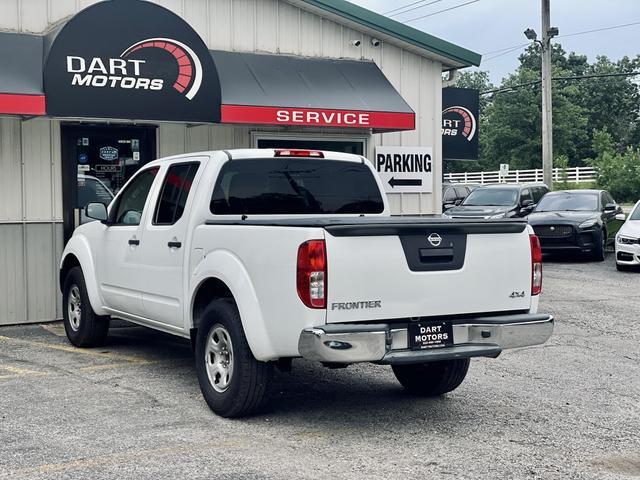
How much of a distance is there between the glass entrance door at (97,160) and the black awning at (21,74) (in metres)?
1.15

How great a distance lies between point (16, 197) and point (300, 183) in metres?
Result: 5.13

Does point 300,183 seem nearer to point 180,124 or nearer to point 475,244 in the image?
point 475,244

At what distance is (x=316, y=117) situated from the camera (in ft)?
41.3

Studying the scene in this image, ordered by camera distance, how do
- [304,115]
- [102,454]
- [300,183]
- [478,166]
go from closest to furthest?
[102,454]
[300,183]
[304,115]
[478,166]

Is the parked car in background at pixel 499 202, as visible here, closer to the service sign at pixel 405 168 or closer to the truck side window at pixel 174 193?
the service sign at pixel 405 168

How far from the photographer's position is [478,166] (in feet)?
244

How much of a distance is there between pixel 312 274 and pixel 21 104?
19.2ft

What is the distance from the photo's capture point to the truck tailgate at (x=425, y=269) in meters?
6.05

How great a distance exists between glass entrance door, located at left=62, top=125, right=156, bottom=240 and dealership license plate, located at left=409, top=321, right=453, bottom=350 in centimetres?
686

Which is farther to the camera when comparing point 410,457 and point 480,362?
point 480,362

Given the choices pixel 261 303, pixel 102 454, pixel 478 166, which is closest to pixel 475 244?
pixel 261 303

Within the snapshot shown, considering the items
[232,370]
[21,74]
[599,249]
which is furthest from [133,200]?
[599,249]

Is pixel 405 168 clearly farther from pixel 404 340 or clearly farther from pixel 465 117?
pixel 465 117

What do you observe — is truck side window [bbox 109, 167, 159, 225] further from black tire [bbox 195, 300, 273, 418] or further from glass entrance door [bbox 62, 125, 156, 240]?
glass entrance door [bbox 62, 125, 156, 240]
